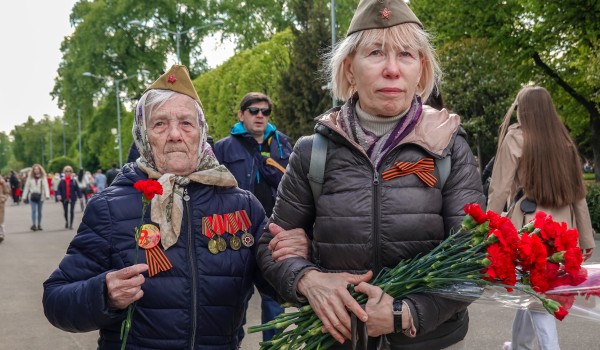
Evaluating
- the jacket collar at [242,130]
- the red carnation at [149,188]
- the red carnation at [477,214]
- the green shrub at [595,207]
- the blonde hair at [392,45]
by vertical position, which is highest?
the blonde hair at [392,45]

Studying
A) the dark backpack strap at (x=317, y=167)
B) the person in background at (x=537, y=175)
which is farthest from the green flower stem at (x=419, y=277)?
the person in background at (x=537, y=175)

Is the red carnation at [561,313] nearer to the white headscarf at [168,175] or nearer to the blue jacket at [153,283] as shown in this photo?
the blue jacket at [153,283]

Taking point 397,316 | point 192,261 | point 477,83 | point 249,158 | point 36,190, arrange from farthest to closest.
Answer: point 477,83
point 36,190
point 249,158
point 192,261
point 397,316

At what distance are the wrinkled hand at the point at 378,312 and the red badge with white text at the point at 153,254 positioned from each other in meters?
0.82

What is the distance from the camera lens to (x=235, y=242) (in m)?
2.66

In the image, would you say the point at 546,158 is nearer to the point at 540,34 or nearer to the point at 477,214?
the point at 477,214

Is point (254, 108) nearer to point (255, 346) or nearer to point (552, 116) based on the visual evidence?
point (255, 346)

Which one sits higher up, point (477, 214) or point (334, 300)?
point (477, 214)

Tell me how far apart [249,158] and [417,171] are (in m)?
4.07

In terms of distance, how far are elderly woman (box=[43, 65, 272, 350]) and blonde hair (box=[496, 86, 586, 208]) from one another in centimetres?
273

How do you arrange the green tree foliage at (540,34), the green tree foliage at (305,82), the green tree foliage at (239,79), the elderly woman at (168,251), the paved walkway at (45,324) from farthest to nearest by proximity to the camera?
the green tree foliage at (239,79) < the green tree foliage at (305,82) < the green tree foliage at (540,34) < the paved walkway at (45,324) < the elderly woman at (168,251)

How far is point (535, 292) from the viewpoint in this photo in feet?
6.68

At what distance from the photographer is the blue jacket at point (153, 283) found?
8.31 ft

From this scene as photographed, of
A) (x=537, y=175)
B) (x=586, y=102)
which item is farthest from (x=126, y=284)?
(x=586, y=102)
